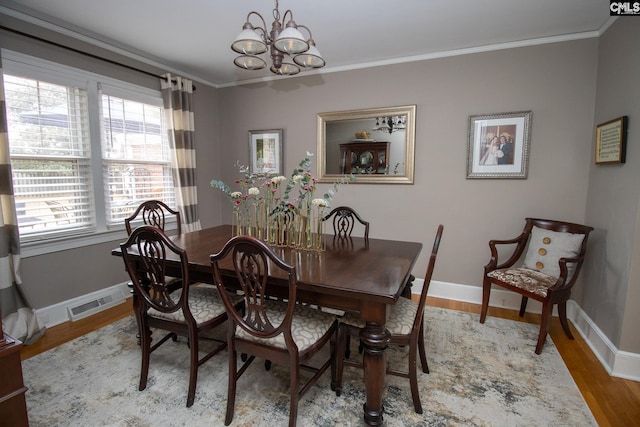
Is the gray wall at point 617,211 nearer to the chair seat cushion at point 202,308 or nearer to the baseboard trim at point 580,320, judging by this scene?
the baseboard trim at point 580,320

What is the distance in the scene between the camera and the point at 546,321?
2.28 m

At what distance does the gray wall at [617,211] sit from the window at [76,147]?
4.10m

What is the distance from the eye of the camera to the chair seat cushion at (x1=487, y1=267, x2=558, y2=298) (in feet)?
7.87

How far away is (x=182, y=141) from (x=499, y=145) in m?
3.29

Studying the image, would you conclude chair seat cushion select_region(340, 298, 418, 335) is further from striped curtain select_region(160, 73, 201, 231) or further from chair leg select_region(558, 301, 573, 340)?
striped curtain select_region(160, 73, 201, 231)

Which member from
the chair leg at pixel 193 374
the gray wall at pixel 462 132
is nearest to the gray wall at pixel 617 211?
the gray wall at pixel 462 132

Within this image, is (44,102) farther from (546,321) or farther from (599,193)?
(599,193)

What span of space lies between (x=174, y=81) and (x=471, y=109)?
10.3ft

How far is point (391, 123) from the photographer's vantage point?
3.35 metres

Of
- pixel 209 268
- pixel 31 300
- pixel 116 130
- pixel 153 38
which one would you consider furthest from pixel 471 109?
pixel 31 300

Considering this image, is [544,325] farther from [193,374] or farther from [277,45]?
[277,45]

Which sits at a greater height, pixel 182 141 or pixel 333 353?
pixel 182 141

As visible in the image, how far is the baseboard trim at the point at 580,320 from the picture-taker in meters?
2.03

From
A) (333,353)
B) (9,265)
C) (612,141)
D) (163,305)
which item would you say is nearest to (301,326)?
(333,353)
